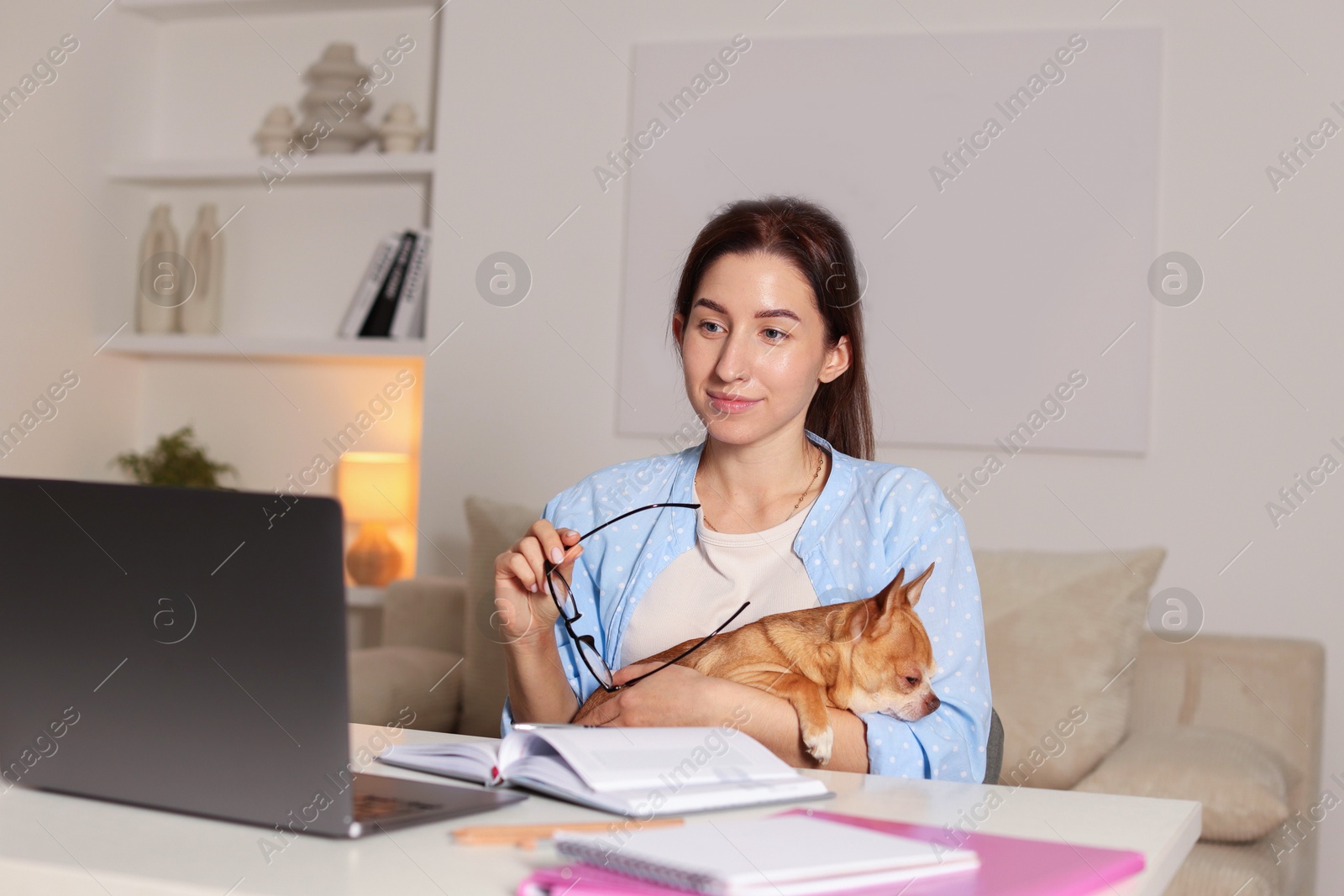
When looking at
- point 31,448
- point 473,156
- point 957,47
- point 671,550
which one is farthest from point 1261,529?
point 31,448

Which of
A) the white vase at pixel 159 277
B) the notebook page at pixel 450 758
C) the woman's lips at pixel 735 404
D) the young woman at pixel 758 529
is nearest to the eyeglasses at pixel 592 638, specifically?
the young woman at pixel 758 529

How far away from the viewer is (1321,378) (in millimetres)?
2615

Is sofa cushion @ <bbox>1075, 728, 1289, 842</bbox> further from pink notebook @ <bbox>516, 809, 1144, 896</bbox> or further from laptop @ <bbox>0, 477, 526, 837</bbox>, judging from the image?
laptop @ <bbox>0, 477, 526, 837</bbox>

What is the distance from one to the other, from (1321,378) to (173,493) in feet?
8.29

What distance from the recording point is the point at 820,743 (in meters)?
1.29

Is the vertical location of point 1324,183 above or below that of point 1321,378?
above

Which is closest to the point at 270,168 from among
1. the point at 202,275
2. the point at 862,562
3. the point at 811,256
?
the point at 202,275

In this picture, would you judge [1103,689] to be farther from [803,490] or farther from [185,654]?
[185,654]

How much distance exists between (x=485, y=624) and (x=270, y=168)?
1.65 m

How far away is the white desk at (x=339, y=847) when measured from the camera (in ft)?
2.31

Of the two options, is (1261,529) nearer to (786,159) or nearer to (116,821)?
(786,159)

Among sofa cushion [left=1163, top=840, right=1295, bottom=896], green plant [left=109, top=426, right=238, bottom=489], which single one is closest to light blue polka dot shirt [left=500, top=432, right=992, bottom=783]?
sofa cushion [left=1163, top=840, right=1295, bottom=896]

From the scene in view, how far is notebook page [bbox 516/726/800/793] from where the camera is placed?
920mm

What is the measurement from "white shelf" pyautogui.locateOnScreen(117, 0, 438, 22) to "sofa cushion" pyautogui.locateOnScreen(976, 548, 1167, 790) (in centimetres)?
230
